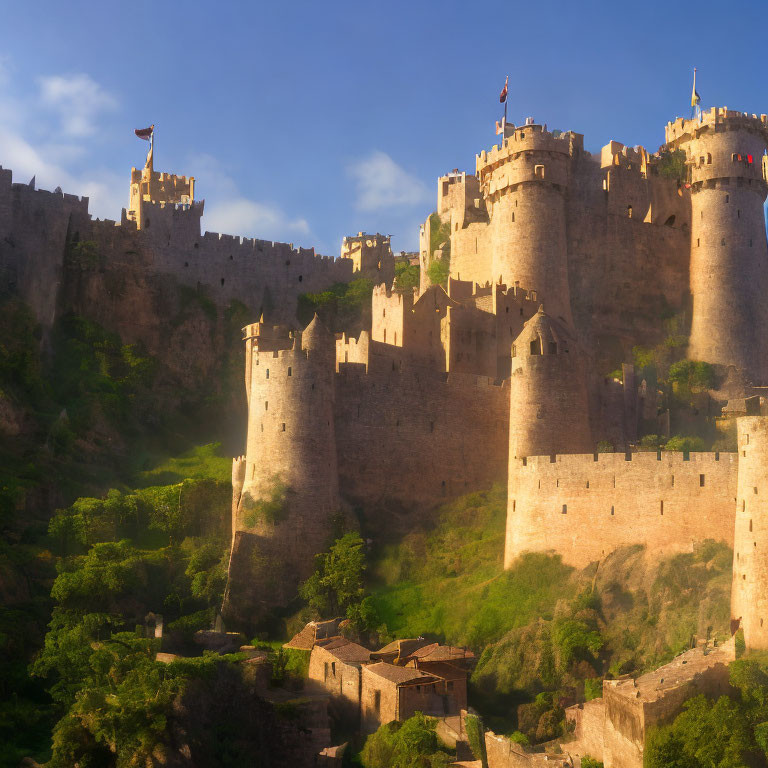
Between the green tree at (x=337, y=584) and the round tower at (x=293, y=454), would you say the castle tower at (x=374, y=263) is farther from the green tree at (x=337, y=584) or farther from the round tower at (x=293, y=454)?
the green tree at (x=337, y=584)

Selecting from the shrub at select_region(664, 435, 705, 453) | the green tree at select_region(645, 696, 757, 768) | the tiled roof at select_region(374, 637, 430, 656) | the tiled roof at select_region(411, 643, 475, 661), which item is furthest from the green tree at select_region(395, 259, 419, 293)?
the green tree at select_region(645, 696, 757, 768)

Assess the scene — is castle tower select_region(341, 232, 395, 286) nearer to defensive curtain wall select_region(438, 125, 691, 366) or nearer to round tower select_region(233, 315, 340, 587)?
defensive curtain wall select_region(438, 125, 691, 366)

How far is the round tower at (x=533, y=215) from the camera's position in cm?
7225

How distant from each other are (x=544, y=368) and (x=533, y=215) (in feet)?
47.1

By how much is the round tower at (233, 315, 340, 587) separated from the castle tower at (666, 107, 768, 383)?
23.1 m

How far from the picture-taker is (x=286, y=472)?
195 feet

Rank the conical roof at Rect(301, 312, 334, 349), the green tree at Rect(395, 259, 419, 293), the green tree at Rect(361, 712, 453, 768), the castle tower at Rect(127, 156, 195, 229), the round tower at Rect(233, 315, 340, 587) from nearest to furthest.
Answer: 1. the green tree at Rect(361, 712, 453, 768)
2. the round tower at Rect(233, 315, 340, 587)
3. the conical roof at Rect(301, 312, 334, 349)
4. the green tree at Rect(395, 259, 419, 293)
5. the castle tower at Rect(127, 156, 195, 229)

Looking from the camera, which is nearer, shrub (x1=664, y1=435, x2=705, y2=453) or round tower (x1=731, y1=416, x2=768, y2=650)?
round tower (x1=731, y1=416, x2=768, y2=650)

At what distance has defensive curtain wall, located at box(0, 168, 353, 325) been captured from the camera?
238ft

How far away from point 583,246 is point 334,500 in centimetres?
2307

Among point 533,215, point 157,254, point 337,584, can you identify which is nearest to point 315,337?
point 337,584

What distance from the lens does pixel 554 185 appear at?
7394cm

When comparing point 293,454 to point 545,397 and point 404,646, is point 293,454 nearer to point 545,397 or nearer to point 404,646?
point 404,646

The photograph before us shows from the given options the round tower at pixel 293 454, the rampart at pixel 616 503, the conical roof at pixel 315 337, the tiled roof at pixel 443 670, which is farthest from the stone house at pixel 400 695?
the conical roof at pixel 315 337
